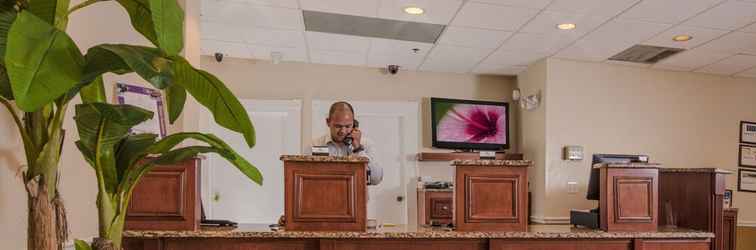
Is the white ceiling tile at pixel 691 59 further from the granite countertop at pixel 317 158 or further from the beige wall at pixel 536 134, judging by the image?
the granite countertop at pixel 317 158

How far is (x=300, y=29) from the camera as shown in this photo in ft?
15.9

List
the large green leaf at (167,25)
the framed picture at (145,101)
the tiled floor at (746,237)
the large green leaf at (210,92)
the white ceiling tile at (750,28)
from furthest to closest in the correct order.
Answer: the tiled floor at (746,237) → the white ceiling tile at (750,28) → the framed picture at (145,101) → the large green leaf at (210,92) → the large green leaf at (167,25)

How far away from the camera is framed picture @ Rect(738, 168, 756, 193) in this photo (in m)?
6.43

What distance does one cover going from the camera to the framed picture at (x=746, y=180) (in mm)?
6430

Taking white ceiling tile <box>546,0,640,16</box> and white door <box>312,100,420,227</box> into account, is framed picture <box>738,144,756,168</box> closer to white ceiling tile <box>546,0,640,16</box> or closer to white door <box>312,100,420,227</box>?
white ceiling tile <box>546,0,640,16</box>

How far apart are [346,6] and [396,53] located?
1.59 metres

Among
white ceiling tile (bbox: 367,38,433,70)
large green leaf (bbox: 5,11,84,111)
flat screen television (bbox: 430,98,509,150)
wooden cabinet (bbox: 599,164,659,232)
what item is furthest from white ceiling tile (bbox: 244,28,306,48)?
large green leaf (bbox: 5,11,84,111)

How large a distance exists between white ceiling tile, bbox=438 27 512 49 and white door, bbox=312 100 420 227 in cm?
146

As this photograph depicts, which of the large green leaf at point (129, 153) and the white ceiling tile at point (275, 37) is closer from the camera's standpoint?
the large green leaf at point (129, 153)

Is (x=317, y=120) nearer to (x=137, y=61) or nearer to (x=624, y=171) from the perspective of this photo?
(x=624, y=171)

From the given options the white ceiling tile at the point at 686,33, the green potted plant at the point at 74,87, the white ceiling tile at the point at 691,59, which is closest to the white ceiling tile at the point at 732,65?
the white ceiling tile at the point at 691,59

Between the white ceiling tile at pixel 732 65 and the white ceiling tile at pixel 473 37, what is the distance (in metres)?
2.48

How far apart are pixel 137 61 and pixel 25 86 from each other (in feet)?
0.73

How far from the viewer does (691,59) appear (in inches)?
222
